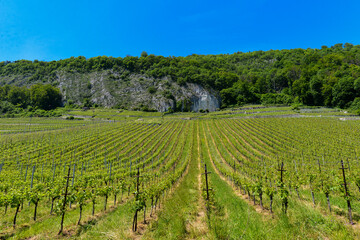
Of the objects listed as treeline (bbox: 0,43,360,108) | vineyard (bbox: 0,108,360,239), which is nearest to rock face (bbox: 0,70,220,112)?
treeline (bbox: 0,43,360,108)

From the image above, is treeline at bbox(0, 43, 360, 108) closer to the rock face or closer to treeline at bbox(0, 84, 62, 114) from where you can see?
the rock face

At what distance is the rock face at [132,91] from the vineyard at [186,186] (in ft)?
201

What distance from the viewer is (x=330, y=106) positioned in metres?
67.9

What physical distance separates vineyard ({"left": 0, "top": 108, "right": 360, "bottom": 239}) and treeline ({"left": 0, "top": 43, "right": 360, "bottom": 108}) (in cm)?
5909

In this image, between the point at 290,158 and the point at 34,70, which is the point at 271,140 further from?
the point at 34,70

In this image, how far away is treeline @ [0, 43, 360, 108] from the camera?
80.0 metres

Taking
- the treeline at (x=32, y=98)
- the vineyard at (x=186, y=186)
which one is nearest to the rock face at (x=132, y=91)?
the treeline at (x=32, y=98)

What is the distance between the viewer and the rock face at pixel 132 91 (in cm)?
10256

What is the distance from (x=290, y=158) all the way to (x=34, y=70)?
187 metres

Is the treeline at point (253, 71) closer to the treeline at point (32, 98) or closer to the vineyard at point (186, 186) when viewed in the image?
the treeline at point (32, 98)

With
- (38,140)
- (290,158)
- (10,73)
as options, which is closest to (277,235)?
(290,158)

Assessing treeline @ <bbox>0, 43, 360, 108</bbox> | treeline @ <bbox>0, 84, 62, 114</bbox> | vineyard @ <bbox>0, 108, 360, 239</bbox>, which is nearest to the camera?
vineyard @ <bbox>0, 108, 360, 239</bbox>

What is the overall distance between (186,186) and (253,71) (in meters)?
147

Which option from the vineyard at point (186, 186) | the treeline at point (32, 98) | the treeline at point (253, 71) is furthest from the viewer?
the treeline at point (32, 98)
